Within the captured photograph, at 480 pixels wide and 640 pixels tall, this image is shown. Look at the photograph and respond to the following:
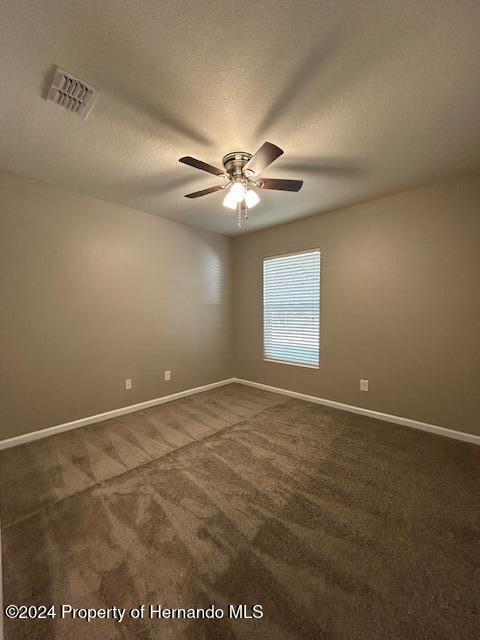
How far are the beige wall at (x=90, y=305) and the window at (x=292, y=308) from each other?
975mm

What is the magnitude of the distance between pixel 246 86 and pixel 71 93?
101 cm

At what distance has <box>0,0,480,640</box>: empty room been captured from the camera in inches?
44.7

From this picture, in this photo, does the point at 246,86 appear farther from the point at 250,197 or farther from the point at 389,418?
the point at 389,418

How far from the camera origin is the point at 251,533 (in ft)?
4.82

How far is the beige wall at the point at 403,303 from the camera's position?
2.47 m

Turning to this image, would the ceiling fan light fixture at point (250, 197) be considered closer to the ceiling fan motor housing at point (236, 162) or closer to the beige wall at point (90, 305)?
the ceiling fan motor housing at point (236, 162)

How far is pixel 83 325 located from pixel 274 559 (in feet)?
8.88

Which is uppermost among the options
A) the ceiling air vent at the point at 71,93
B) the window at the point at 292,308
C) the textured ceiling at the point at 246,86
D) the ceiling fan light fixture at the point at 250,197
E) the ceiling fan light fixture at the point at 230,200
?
the textured ceiling at the point at 246,86

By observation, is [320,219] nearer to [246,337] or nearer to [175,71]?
[246,337]

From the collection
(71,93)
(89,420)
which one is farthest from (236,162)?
(89,420)

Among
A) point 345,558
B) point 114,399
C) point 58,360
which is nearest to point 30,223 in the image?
point 58,360

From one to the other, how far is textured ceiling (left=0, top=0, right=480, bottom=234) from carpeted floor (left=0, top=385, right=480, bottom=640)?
251 cm

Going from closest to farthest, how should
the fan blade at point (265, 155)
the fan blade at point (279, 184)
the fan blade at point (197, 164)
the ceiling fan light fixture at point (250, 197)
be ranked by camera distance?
the fan blade at point (265, 155)
the fan blade at point (197, 164)
the fan blade at point (279, 184)
the ceiling fan light fixture at point (250, 197)

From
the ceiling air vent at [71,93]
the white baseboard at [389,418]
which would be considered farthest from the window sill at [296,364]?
the ceiling air vent at [71,93]
